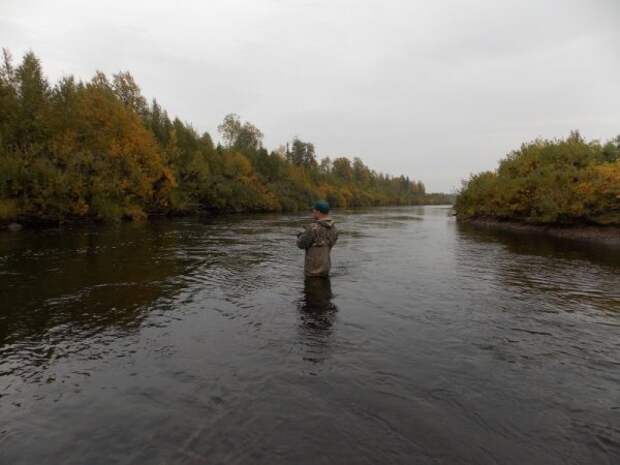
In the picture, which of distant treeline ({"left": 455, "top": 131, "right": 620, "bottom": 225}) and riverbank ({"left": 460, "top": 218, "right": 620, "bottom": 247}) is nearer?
riverbank ({"left": 460, "top": 218, "right": 620, "bottom": 247})

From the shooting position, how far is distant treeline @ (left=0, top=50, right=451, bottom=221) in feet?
105

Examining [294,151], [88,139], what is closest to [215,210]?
[88,139]

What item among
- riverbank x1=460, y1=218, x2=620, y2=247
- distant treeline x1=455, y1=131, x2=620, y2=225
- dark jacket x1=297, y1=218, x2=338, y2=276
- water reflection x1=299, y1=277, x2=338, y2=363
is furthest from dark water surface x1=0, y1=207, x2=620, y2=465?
distant treeline x1=455, y1=131, x2=620, y2=225

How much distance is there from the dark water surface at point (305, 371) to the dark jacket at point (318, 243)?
0.61 metres

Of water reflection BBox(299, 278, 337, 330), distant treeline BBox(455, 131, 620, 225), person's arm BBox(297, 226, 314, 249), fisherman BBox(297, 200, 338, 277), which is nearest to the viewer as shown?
water reflection BBox(299, 278, 337, 330)

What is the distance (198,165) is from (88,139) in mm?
21068

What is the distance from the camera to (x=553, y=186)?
115 ft

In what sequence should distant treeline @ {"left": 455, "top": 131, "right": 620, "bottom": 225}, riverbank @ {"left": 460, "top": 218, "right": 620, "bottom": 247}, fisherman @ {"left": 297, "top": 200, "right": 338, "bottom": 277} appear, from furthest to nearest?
distant treeline @ {"left": 455, "top": 131, "right": 620, "bottom": 225}, riverbank @ {"left": 460, "top": 218, "right": 620, "bottom": 247}, fisherman @ {"left": 297, "top": 200, "right": 338, "bottom": 277}

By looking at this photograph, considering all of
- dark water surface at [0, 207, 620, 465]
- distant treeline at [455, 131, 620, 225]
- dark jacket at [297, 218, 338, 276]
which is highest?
distant treeline at [455, 131, 620, 225]

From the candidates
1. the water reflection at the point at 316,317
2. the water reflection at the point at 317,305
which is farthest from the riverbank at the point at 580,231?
the water reflection at the point at 316,317

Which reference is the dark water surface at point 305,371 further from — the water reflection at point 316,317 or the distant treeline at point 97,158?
the distant treeline at point 97,158

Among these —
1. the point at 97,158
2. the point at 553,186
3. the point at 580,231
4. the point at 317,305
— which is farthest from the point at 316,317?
the point at 97,158

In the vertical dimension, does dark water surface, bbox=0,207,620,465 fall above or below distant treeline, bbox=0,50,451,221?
below

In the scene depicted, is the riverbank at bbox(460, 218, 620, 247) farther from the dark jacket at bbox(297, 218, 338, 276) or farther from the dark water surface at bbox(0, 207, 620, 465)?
the dark jacket at bbox(297, 218, 338, 276)
